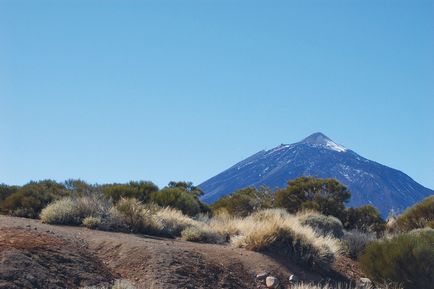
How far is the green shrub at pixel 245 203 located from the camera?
31497 mm

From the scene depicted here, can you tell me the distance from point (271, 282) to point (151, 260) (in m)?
2.68

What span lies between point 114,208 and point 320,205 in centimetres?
1393

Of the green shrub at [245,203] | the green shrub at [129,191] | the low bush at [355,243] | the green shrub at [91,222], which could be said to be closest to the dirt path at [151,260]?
the green shrub at [91,222]

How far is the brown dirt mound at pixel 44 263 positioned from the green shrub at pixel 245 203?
57.3ft

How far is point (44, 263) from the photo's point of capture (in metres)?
12.1

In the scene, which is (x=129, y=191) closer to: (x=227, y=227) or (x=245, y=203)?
(x=227, y=227)

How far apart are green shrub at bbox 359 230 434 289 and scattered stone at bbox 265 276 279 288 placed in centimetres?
294

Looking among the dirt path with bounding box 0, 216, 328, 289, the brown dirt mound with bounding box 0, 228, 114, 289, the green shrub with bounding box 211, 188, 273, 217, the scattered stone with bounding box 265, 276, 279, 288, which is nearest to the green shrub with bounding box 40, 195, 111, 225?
the dirt path with bounding box 0, 216, 328, 289

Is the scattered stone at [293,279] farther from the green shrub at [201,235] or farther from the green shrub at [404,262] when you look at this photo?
the green shrub at [201,235]

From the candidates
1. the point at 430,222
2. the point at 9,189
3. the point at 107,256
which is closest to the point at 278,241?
the point at 107,256

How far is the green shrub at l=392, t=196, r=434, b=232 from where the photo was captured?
26.6 meters

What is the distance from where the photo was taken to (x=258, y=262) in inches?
603

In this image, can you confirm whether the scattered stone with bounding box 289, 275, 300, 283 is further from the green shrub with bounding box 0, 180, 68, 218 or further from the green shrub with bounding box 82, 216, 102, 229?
the green shrub with bounding box 0, 180, 68, 218

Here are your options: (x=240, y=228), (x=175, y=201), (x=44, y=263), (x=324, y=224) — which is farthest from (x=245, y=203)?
(x=44, y=263)
